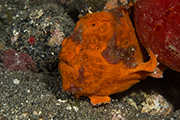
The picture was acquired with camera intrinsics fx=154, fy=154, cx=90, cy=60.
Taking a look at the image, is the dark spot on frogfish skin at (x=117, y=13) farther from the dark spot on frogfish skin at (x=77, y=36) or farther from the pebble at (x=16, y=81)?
the pebble at (x=16, y=81)

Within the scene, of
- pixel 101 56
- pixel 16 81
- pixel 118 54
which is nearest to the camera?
pixel 101 56

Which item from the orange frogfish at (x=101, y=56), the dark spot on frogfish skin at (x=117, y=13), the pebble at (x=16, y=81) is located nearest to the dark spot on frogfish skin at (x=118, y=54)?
the orange frogfish at (x=101, y=56)

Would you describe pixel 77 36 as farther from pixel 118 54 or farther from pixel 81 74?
pixel 118 54

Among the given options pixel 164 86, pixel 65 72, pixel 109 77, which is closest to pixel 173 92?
pixel 164 86

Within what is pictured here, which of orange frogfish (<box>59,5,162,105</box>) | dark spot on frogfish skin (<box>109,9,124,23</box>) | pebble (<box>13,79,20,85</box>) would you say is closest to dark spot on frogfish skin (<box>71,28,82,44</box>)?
orange frogfish (<box>59,5,162,105</box>)

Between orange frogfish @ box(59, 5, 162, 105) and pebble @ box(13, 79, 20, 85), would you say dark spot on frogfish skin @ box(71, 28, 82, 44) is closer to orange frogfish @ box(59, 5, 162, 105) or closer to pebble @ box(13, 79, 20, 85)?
orange frogfish @ box(59, 5, 162, 105)

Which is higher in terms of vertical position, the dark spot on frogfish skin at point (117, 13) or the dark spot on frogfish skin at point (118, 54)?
the dark spot on frogfish skin at point (117, 13)

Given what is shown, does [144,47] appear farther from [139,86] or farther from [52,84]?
[52,84]

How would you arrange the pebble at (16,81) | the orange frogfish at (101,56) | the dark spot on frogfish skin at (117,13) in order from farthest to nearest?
1. the pebble at (16,81)
2. the dark spot on frogfish skin at (117,13)
3. the orange frogfish at (101,56)

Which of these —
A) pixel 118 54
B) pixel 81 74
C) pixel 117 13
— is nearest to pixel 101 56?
pixel 118 54
